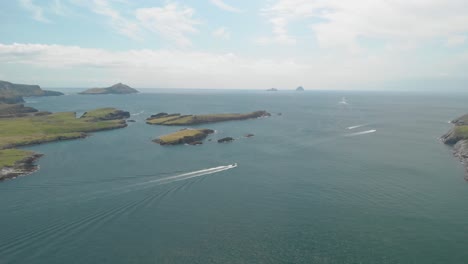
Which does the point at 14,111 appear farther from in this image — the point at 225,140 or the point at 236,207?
the point at 236,207

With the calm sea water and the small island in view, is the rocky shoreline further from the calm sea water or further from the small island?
the small island

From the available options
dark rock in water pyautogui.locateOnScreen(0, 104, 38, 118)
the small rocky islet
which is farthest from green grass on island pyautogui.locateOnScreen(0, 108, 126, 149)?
dark rock in water pyautogui.locateOnScreen(0, 104, 38, 118)

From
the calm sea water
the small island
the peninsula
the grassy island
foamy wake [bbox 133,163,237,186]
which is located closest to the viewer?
the calm sea water

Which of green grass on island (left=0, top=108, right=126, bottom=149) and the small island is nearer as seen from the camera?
green grass on island (left=0, top=108, right=126, bottom=149)

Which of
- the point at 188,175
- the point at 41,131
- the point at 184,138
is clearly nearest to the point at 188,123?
the point at 184,138

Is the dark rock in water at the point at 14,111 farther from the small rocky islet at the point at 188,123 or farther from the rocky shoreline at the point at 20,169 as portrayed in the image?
the rocky shoreline at the point at 20,169

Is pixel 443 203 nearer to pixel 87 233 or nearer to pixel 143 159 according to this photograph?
pixel 87 233

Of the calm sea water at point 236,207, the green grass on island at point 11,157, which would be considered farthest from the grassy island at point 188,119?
the green grass on island at point 11,157

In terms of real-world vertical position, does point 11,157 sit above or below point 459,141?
below

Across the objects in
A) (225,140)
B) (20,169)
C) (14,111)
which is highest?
(14,111)
